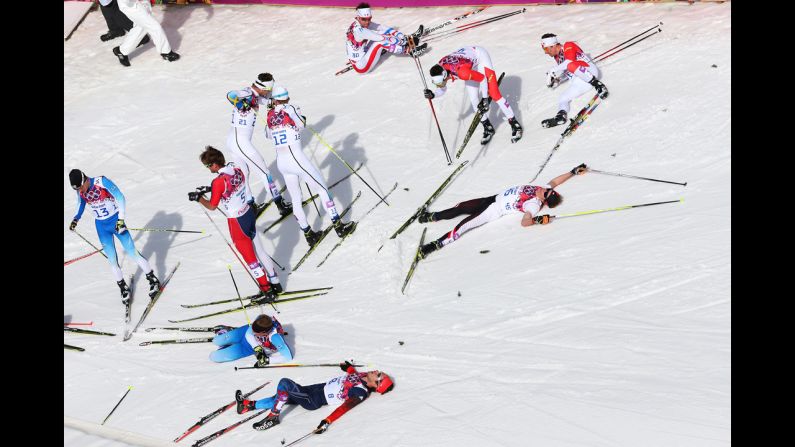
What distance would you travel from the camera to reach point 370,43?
48.6ft

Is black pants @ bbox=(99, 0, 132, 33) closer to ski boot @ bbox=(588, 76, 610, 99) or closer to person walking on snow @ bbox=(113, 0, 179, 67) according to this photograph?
person walking on snow @ bbox=(113, 0, 179, 67)

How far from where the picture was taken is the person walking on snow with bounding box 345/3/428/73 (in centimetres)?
1464

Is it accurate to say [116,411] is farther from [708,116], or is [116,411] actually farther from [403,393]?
[708,116]

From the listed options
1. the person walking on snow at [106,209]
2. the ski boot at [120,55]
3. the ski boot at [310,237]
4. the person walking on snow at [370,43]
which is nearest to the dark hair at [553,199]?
the ski boot at [310,237]

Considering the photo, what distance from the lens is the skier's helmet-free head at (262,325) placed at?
9.55m

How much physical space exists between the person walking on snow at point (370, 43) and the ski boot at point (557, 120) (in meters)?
2.91

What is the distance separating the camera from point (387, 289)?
1055cm

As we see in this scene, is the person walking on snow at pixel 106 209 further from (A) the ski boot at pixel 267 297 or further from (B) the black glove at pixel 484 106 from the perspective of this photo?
(B) the black glove at pixel 484 106

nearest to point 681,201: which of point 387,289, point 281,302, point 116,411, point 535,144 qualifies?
point 535,144

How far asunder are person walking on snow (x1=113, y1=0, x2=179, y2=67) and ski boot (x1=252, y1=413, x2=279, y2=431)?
9.68 meters

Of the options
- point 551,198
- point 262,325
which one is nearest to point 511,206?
point 551,198

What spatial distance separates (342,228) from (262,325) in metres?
2.39

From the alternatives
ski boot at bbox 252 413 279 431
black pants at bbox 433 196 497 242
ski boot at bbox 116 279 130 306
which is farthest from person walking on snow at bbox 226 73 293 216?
ski boot at bbox 252 413 279 431

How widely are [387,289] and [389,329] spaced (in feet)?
2.55
